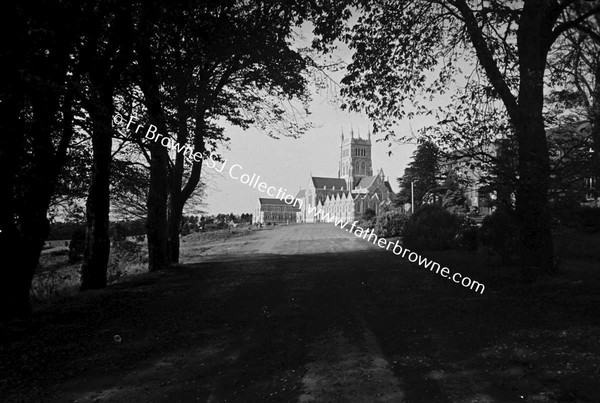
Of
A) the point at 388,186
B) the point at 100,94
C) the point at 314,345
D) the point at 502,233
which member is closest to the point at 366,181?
the point at 388,186

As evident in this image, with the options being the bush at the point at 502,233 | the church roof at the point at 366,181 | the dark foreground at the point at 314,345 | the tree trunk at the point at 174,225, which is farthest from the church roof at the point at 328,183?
the dark foreground at the point at 314,345

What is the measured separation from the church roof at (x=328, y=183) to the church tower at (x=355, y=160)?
2.39 meters

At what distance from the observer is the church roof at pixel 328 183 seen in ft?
531

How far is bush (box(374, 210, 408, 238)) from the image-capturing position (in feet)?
113

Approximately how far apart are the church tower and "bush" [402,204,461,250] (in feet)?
444

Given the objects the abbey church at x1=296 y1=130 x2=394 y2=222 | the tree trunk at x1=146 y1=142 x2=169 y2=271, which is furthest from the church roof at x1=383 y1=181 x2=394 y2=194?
the tree trunk at x1=146 y1=142 x2=169 y2=271

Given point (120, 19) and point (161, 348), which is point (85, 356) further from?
point (120, 19)

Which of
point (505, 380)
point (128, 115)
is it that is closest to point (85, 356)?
point (505, 380)

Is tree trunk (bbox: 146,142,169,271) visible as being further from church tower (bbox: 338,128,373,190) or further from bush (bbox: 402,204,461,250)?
church tower (bbox: 338,128,373,190)

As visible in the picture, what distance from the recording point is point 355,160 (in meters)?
162

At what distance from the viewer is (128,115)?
37.7 feet

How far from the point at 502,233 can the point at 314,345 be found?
9.45 meters

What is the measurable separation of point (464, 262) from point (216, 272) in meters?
9.11

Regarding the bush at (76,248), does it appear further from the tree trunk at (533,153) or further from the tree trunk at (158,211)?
the tree trunk at (533,153)
